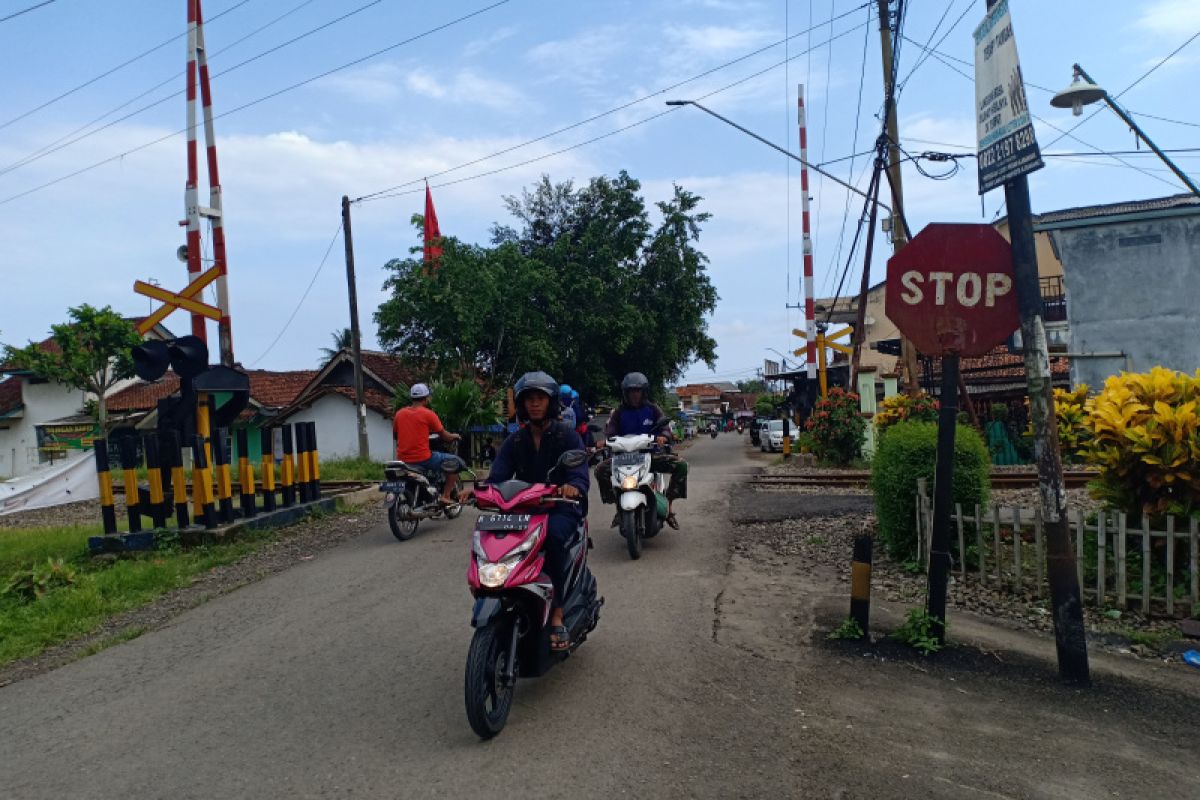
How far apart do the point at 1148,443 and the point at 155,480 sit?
9.98 m

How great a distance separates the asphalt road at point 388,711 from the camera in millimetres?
3939

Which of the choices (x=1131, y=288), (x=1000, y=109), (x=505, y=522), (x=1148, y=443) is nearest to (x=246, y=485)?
(x=505, y=522)

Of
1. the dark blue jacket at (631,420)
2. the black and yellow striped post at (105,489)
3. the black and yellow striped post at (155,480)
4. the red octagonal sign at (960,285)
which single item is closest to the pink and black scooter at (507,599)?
the red octagonal sign at (960,285)

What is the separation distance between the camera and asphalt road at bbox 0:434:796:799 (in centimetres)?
394

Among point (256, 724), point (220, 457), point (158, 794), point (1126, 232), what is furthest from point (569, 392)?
point (1126, 232)

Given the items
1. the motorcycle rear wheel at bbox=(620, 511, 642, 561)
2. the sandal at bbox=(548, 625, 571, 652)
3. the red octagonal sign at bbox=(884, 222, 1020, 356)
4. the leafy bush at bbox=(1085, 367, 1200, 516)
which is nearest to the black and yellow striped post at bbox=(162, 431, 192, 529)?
the motorcycle rear wheel at bbox=(620, 511, 642, 561)

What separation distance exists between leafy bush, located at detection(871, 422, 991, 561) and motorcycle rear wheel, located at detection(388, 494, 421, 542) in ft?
17.7

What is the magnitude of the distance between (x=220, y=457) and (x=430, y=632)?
A: 5.55m

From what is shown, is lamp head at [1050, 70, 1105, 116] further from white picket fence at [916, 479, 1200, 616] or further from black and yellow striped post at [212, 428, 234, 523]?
black and yellow striped post at [212, 428, 234, 523]

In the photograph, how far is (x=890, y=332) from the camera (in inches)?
1774

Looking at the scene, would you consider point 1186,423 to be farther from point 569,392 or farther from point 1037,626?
point 569,392

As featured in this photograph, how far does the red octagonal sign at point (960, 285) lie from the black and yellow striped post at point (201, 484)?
26.5 ft

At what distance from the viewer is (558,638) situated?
4738 mm

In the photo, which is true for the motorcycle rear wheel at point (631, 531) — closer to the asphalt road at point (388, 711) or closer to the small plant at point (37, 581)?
the asphalt road at point (388, 711)
